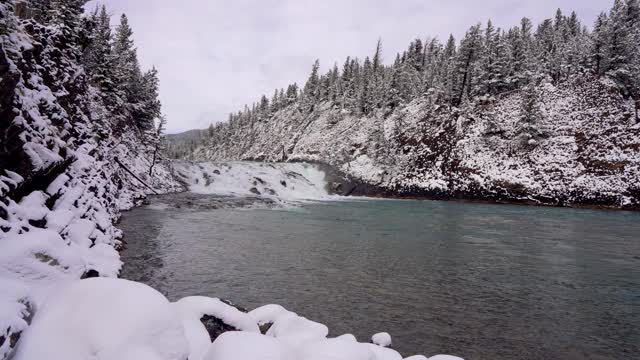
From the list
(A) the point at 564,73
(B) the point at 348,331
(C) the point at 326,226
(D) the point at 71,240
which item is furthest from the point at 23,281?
(A) the point at 564,73

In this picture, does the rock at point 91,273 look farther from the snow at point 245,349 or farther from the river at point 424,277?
the snow at point 245,349

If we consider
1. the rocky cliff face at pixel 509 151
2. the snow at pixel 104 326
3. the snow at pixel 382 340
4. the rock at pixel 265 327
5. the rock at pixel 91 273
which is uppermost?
the rocky cliff face at pixel 509 151

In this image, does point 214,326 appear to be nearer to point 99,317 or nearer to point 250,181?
point 99,317

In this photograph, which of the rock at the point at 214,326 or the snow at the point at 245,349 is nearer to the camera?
the snow at the point at 245,349

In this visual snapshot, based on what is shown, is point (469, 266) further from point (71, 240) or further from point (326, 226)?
point (71, 240)

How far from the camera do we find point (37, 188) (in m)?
8.47

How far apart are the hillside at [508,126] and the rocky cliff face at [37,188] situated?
46.7 metres

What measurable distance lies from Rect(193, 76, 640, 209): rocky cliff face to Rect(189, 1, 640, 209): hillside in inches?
5.7

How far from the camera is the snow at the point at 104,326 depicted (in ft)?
12.8

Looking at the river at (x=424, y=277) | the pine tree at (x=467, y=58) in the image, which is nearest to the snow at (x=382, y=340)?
the river at (x=424, y=277)

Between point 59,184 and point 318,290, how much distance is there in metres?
8.10

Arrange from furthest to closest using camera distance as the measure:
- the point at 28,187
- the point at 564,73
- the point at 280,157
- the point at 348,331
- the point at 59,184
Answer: the point at 280,157 → the point at 564,73 → the point at 59,184 → the point at 348,331 → the point at 28,187

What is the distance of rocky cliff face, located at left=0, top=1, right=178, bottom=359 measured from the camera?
5.36m

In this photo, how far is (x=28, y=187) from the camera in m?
7.86
